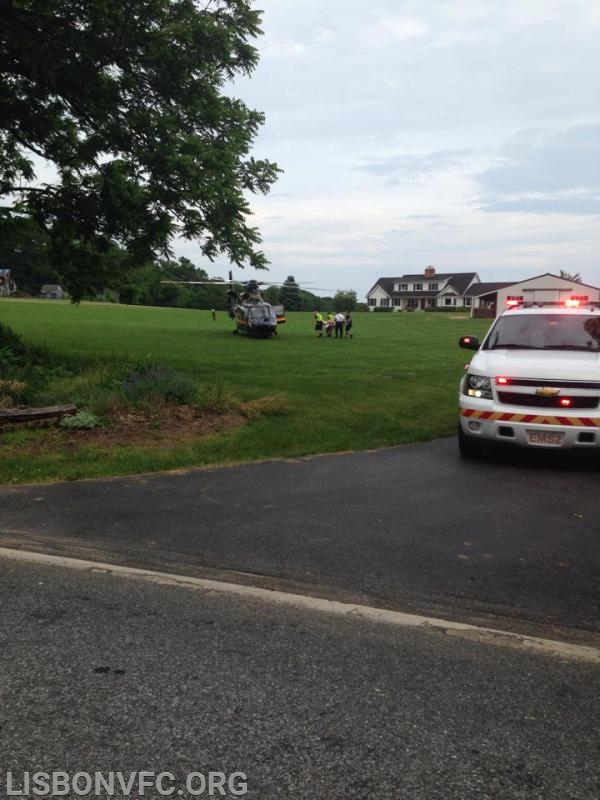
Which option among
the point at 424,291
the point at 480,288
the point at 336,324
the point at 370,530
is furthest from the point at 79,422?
the point at 424,291

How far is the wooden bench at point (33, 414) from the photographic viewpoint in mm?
9492

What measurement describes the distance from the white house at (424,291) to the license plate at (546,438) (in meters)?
99.2

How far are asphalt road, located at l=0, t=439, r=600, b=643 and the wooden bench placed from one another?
2.91m

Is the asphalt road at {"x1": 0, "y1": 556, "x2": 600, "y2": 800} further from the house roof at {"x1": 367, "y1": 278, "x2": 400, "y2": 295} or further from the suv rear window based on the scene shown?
the house roof at {"x1": 367, "y1": 278, "x2": 400, "y2": 295}

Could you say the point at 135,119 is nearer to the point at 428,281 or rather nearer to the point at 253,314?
the point at 253,314

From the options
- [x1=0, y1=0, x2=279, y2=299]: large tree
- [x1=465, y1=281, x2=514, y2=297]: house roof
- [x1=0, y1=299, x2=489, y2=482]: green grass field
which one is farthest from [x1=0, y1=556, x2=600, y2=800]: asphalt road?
[x1=465, y1=281, x2=514, y2=297]: house roof

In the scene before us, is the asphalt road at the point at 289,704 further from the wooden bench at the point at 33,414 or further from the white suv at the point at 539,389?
the wooden bench at the point at 33,414

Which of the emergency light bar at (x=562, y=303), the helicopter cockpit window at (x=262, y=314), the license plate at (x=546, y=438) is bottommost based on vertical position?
the license plate at (x=546, y=438)

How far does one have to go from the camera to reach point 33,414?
9570 mm

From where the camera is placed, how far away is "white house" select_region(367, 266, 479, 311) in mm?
108319

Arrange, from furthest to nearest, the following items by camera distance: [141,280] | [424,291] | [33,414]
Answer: [424,291] → [141,280] → [33,414]

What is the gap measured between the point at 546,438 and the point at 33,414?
7412mm

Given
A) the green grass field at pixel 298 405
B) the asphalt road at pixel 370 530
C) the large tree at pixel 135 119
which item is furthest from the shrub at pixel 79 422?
the large tree at pixel 135 119

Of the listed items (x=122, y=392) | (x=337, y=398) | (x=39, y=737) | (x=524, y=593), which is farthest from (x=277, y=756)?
(x=337, y=398)
